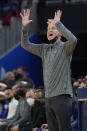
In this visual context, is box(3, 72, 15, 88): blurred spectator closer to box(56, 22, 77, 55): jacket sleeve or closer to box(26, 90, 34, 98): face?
box(26, 90, 34, 98): face

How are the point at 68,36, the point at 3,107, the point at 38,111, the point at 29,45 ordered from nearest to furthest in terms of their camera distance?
the point at 68,36 < the point at 29,45 < the point at 38,111 < the point at 3,107

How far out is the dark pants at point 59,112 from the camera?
21.1ft

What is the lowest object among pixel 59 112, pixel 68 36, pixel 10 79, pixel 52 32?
pixel 59 112

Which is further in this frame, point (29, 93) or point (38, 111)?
point (29, 93)

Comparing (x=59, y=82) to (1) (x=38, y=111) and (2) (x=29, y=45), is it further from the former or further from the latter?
(1) (x=38, y=111)

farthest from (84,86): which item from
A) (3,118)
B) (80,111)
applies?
(3,118)

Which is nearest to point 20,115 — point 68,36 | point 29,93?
point 29,93

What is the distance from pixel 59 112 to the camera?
6414 mm

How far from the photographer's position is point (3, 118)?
10633 millimetres

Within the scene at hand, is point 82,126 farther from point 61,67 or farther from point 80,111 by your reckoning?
point 61,67

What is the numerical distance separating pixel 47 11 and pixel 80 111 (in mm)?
6272

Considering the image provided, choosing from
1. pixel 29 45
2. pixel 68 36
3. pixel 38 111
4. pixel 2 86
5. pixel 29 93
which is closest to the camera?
pixel 68 36

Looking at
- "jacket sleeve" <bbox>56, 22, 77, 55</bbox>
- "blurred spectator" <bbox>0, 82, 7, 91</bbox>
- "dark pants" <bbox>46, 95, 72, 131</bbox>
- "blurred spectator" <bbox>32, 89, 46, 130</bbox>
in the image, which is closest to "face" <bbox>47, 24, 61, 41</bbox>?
"jacket sleeve" <bbox>56, 22, 77, 55</bbox>

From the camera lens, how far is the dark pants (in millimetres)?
6426
